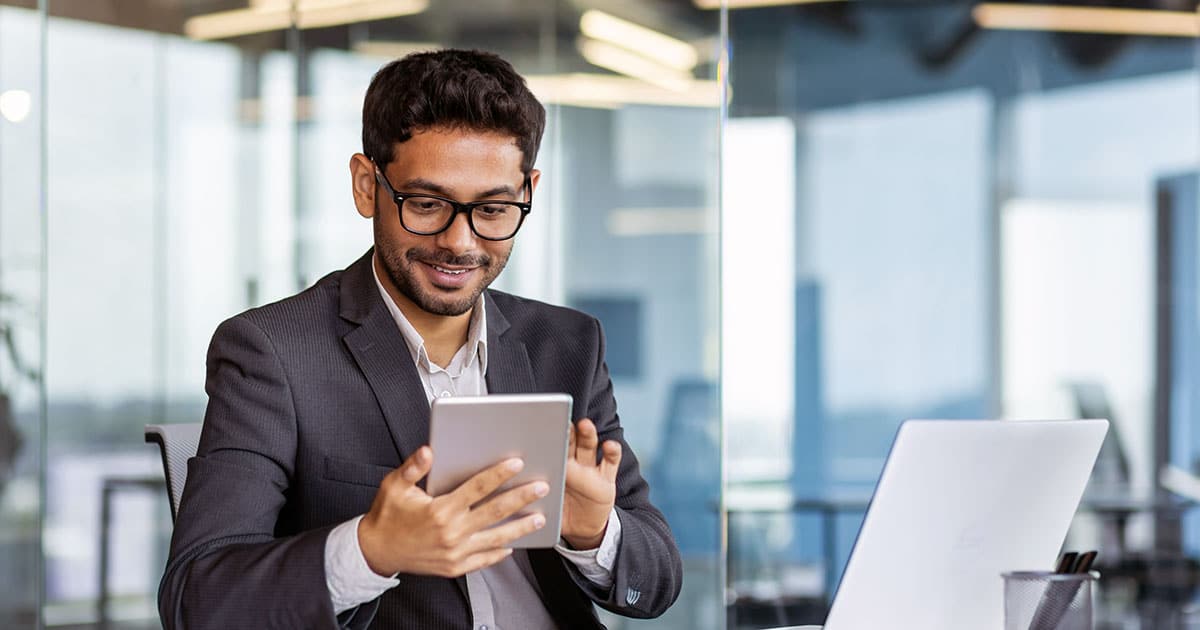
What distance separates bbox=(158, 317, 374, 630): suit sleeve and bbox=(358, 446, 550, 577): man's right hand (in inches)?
5.3

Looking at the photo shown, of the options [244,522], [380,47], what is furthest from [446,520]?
[380,47]

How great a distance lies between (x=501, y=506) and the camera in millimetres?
1290

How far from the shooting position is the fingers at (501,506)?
50.8 inches

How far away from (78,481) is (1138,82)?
452 cm

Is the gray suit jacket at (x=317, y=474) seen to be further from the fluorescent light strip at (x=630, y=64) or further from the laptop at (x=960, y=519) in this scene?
the fluorescent light strip at (x=630, y=64)

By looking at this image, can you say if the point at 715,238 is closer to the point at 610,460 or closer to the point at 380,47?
the point at 380,47

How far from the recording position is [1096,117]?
5.60 m

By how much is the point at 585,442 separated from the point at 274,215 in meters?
3.35

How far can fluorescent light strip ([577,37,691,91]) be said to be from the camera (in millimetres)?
4520

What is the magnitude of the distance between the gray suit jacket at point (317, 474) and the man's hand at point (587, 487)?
0.25ft

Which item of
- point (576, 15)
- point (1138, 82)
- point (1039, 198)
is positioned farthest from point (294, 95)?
point (1138, 82)

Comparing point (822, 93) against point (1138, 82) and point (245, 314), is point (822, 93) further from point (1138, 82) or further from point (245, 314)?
point (245, 314)

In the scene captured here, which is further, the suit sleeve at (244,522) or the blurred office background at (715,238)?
the blurred office background at (715,238)

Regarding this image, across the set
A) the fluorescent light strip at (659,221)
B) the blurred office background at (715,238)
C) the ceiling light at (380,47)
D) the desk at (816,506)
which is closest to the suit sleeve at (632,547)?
the blurred office background at (715,238)
